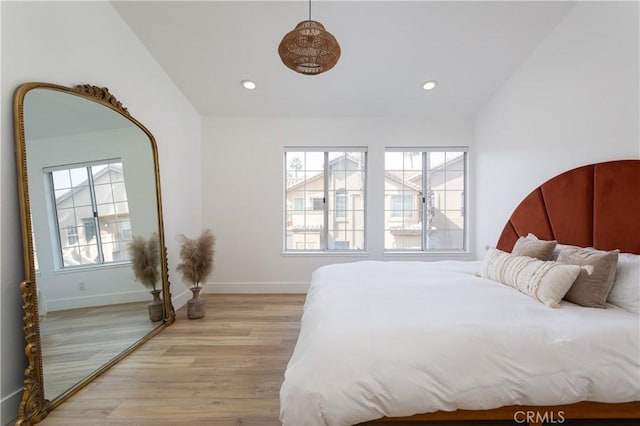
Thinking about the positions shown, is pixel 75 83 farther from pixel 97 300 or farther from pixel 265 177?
pixel 265 177

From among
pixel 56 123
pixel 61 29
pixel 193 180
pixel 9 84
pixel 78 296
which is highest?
pixel 61 29

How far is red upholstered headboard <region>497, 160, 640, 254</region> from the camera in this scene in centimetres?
169

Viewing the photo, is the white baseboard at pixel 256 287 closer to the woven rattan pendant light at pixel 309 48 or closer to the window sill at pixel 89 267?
the window sill at pixel 89 267

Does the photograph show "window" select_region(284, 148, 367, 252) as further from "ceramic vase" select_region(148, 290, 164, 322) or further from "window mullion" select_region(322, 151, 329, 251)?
"ceramic vase" select_region(148, 290, 164, 322)

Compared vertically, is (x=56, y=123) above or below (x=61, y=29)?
below

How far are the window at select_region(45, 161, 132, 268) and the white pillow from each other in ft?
10.8

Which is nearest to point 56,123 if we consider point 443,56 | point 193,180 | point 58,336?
point 58,336

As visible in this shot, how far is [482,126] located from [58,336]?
4.52 m

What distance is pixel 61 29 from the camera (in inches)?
70.4

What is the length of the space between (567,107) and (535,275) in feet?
5.08

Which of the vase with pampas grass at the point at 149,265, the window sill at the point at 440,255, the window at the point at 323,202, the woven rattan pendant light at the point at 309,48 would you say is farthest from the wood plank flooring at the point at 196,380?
the woven rattan pendant light at the point at 309,48

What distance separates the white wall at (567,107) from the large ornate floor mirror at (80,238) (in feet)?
12.0

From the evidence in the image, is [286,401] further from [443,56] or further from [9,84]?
[443,56]

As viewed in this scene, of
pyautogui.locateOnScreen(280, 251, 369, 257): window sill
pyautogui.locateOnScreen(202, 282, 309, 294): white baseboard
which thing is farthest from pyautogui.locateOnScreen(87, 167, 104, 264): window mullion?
pyautogui.locateOnScreen(280, 251, 369, 257): window sill
